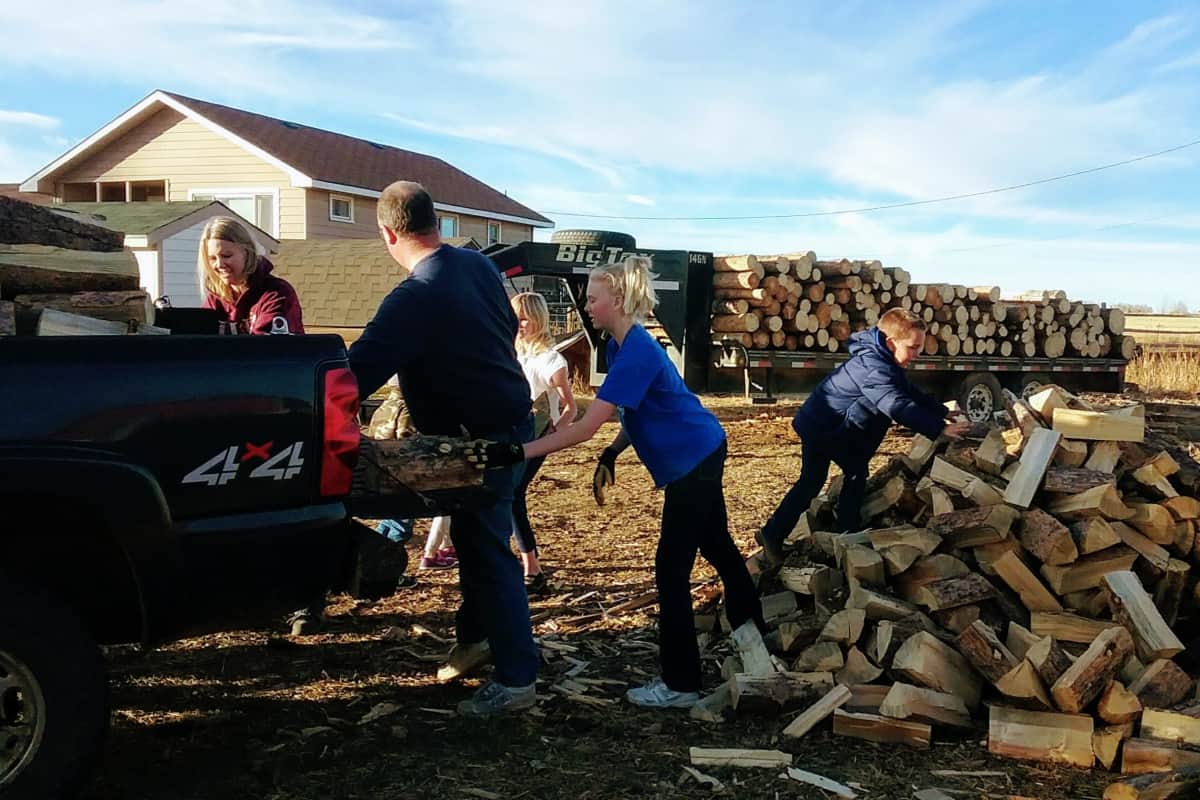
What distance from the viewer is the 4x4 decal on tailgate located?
2.95 metres

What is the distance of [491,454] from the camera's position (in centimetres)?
365

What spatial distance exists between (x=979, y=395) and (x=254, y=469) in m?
14.0

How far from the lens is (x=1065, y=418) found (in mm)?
4992

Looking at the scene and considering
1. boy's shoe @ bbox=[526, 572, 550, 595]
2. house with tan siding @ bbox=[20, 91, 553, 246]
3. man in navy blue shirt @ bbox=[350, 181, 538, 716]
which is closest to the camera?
man in navy blue shirt @ bbox=[350, 181, 538, 716]

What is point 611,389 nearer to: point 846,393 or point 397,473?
point 397,473

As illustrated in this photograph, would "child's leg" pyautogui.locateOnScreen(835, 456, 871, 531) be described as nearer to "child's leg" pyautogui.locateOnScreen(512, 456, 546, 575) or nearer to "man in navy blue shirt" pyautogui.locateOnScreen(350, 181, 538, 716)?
"child's leg" pyautogui.locateOnScreen(512, 456, 546, 575)

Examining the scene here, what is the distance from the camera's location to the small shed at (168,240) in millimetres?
17672

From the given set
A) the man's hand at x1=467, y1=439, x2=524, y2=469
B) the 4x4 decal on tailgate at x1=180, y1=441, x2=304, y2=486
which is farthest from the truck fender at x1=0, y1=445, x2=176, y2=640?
the man's hand at x1=467, y1=439, x2=524, y2=469

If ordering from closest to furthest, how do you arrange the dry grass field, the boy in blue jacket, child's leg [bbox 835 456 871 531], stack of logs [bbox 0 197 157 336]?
stack of logs [bbox 0 197 157 336] < the boy in blue jacket < child's leg [bbox 835 456 871 531] < the dry grass field

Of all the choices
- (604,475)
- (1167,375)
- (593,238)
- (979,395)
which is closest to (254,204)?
(593,238)

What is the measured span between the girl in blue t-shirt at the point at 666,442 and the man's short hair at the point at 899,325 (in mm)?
1860

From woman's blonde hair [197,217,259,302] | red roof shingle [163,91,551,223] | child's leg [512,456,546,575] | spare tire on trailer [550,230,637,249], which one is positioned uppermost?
red roof shingle [163,91,551,223]

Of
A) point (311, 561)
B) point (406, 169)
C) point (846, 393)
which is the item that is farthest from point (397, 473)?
point (406, 169)

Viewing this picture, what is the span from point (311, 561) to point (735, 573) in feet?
7.31
